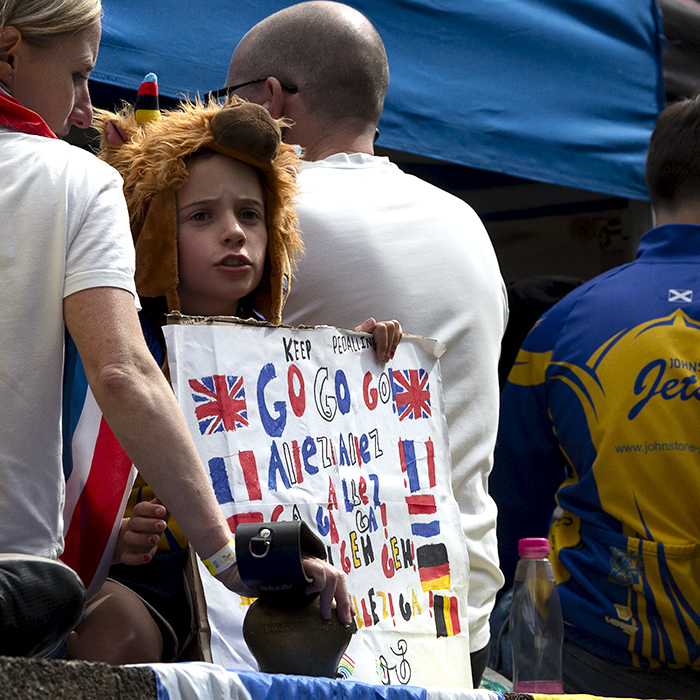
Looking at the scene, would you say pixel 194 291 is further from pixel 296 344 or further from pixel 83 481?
pixel 83 481

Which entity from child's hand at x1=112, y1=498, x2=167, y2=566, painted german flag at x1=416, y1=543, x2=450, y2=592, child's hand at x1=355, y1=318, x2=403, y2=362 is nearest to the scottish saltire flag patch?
child's hand at x1=355, y1=318, x2=403, y2=362

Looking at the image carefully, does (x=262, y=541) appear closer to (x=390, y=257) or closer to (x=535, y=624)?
(x=390, y=257)

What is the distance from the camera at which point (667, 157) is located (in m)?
3.15

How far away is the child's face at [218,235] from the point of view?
1.83m

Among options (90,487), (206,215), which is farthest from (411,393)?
(90,487)

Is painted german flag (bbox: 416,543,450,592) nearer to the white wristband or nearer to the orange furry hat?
the orange furry hat

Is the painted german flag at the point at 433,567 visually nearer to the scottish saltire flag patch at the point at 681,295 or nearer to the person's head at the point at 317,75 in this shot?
the person's head at the point at 317,75

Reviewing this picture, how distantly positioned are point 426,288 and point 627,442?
969mm

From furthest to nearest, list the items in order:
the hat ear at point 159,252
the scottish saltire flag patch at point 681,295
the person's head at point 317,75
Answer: the scottish saltire flag patch at point 681,295 → the person's head at point 317,75 → the hat ear at point 159,252

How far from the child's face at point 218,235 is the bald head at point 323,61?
58 centimetres

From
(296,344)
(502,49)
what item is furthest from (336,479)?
(502,49)

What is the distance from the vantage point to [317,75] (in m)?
2.42

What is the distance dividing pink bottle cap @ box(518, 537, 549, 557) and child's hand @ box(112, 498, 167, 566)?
1.22 m

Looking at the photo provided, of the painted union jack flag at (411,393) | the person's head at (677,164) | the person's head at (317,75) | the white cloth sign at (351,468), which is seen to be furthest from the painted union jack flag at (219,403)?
the person's head at (677,164)
